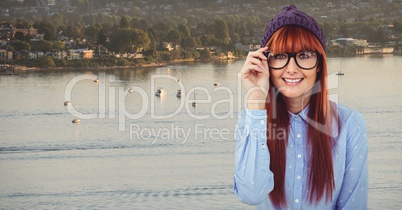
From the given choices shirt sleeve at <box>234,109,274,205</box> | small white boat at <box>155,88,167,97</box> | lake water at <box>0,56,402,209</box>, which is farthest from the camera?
Result: small white boat at <box>155,88,167,97</box>

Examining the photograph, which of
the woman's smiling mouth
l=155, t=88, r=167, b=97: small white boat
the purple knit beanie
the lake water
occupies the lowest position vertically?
the lake water

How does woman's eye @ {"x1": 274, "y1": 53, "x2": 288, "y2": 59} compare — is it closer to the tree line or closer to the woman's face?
the woman's face

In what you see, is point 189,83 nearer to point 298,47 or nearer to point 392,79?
point 392,79

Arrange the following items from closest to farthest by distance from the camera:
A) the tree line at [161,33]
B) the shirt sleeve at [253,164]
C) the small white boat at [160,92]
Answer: the shirt sleeve at [253,164] → the small white boat at [160,92] → the tree line at [161,33]

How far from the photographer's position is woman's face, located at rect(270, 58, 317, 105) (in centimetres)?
82

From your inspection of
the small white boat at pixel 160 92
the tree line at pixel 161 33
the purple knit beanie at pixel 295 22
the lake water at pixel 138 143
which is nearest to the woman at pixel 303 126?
the purple knit beanie at pixel 295 22

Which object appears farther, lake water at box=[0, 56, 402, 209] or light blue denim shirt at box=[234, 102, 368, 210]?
lake water at box=[0, 56, 402, 209]

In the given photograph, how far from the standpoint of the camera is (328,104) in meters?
0.81

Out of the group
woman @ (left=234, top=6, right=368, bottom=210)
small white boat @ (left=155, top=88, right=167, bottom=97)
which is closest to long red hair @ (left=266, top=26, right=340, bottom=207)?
woman @ (left=234, top=6, right=368, bottom=210)

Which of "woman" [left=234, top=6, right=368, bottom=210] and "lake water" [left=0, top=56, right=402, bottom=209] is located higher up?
"woman" [left=234, top=6, right=368, bottom=210]

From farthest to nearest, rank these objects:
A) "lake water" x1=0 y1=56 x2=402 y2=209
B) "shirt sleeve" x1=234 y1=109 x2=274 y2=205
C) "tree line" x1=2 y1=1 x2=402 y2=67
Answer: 1. "tree line" x1=2 y1=1 x2=402 y2=67
2. "lake water" x1=0 y1=56 x2=402 y2=209
3. "shirt sleeve" x1=234 y1=109 x2=274 y2=205

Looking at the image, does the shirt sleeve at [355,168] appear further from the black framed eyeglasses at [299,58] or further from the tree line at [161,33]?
the tree line at [161,33]

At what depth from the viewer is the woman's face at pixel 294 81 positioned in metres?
0.82

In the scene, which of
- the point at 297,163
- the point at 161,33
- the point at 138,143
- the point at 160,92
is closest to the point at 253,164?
the point at 297,163
